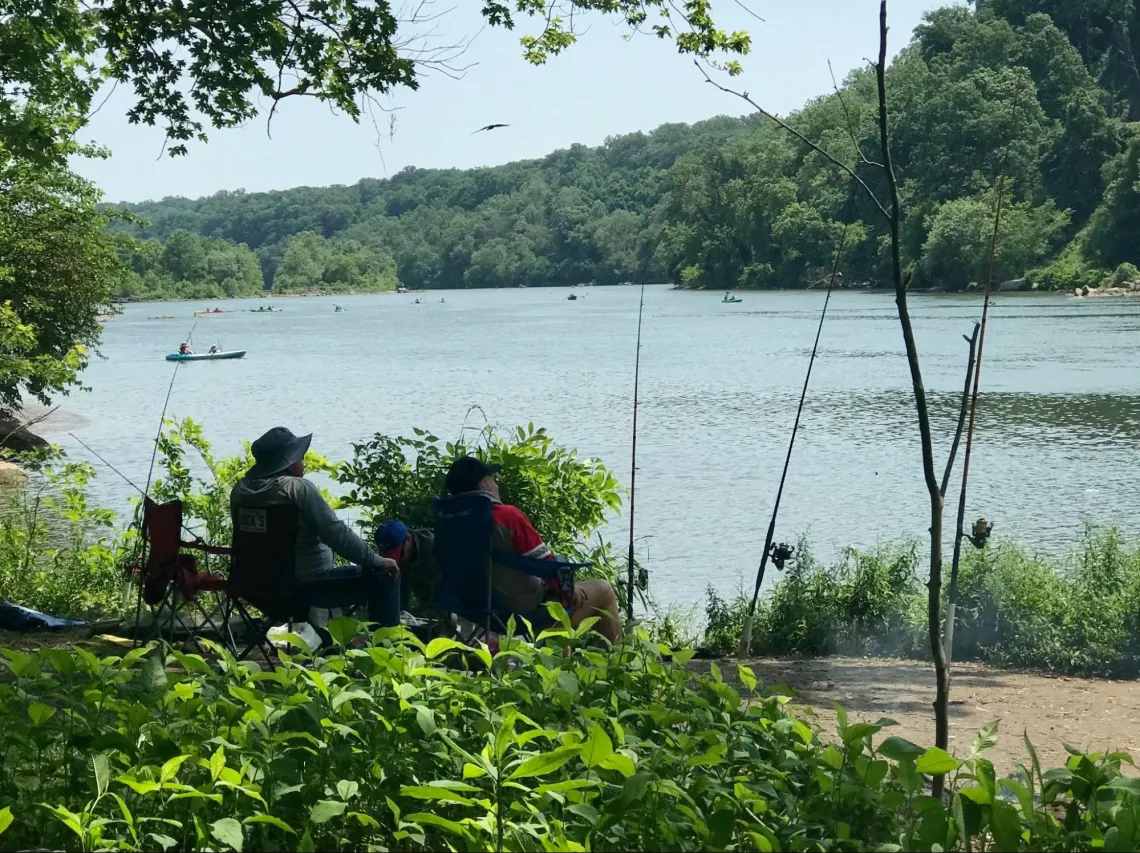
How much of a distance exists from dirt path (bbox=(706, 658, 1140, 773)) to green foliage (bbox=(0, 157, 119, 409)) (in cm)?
1630

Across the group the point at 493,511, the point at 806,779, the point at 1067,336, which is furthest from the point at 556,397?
the point at 806,779

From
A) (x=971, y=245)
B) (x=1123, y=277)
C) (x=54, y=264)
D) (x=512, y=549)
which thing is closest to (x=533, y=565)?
(x=512, y=549)

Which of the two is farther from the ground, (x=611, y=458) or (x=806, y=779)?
(x=806, y=779)

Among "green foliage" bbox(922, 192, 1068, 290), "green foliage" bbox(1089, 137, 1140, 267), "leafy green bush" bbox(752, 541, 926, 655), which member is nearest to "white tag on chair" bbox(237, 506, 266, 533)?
"leafy green bush" bbox(752, 541, 926, 655)

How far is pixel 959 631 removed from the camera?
24.3 feet

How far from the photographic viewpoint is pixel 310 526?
5.44 m

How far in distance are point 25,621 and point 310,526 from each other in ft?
7.51

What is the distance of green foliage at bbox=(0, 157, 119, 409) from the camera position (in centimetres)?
2088

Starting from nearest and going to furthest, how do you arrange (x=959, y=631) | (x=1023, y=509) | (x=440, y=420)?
(x=959, y=631)
(x=1023, y=509)
(x=440, y=420)

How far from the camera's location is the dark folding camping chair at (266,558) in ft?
17.9

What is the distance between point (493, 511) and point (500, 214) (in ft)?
316

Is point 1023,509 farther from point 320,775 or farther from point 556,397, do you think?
point 556,397

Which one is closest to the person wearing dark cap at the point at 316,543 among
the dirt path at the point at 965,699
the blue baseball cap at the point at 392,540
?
the blue baseball cap at the point at 392,540

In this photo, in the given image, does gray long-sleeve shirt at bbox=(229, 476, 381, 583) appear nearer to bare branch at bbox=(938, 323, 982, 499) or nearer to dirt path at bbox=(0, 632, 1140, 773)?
dirt path at bbox=(0, 632, 1140, 773)
